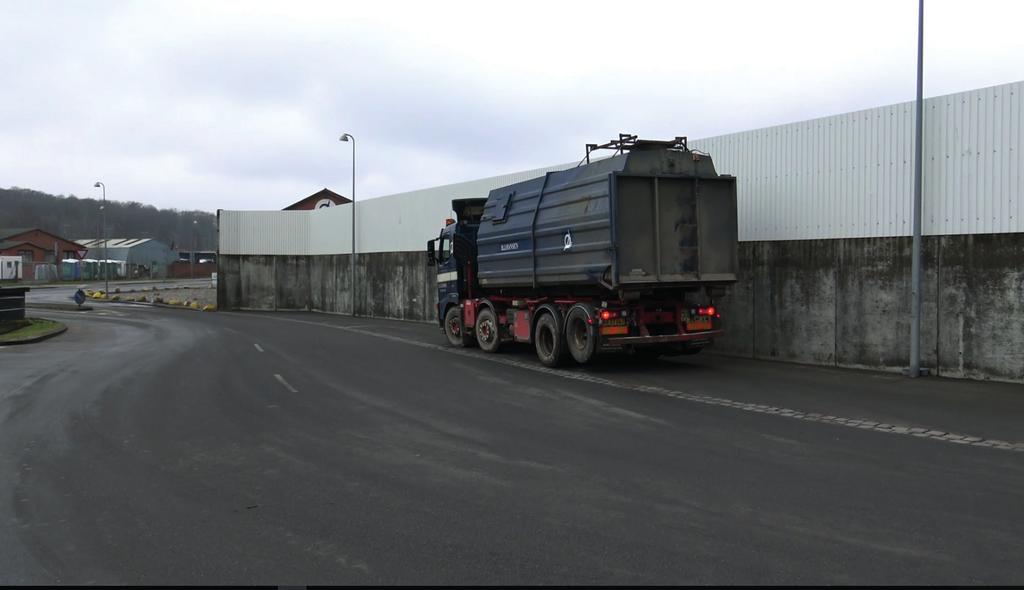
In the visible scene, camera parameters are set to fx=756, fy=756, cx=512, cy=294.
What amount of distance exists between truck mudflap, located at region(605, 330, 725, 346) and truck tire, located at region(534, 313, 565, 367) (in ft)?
4.37

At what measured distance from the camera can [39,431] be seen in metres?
8.48

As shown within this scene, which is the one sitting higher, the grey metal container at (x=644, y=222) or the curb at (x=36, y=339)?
the grey metal container at (x=644, y=222)

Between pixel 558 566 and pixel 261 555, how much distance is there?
1836 millimetres

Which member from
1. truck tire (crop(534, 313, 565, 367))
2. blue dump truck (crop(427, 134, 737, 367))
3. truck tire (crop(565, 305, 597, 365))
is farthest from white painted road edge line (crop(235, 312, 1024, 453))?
blue dump truck (crop(427, 134, 737, 367))

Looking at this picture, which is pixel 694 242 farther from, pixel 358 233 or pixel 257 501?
pixel 358 233

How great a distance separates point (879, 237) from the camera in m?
13.4

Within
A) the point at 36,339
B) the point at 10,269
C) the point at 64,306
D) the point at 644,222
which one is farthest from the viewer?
the point at 10,269

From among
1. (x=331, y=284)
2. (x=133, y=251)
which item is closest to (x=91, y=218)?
(x=133, y=251)

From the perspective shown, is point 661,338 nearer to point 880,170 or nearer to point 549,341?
point 549,341

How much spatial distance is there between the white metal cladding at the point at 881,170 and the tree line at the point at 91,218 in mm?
128919

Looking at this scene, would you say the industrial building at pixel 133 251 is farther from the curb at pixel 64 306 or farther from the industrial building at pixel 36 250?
the curb at pixel 64 306

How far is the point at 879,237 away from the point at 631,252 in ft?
15.0

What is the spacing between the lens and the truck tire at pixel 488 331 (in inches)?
666

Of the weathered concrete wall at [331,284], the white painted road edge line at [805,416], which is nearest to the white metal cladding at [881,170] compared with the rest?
the white painted road edge line at [805,416]
